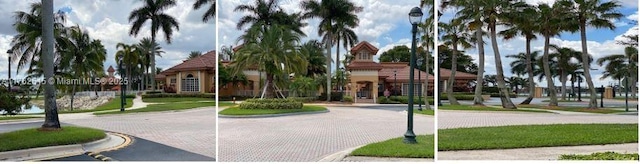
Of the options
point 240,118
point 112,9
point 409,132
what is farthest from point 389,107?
point 112,9

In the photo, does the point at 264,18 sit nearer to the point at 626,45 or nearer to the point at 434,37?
the point at 434,37

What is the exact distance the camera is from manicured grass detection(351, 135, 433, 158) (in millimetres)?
5117

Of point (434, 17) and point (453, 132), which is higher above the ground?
point (434, 17)

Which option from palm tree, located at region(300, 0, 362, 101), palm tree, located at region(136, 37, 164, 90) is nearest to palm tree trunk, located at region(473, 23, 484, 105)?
palm tree, located at region(300, 0, 362, 101)

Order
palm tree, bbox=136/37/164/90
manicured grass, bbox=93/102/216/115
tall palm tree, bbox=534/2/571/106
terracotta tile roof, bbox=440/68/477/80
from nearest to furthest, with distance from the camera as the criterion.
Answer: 1. terracotta tile roof, bbox=440/68/477/80
2. tall palm tree, bbox=534/2/571/106
3. manicured grass, bbox=93/102/216/115
4. palm tree, bbox=136/37/164/90

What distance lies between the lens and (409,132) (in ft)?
17.6

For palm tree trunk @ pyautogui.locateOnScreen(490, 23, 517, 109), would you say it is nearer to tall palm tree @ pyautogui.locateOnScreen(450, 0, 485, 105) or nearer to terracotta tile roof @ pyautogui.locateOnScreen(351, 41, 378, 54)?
tall palm tree @ pyautogui.locateOnScreen(450, 0, 485, 105)

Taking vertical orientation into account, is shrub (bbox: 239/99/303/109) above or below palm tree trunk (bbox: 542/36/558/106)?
below

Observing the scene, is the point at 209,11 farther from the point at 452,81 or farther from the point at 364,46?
the point at 452,81

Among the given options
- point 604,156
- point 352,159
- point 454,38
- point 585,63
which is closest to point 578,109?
point 585,63

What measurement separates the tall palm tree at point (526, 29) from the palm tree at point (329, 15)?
184 cm

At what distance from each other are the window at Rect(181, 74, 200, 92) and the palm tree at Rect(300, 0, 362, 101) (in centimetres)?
160

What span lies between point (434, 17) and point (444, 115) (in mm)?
1293

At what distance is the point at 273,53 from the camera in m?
6.05
